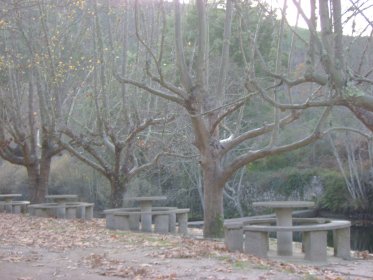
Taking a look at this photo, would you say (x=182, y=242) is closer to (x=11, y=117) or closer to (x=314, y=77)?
(x=314, y=77)

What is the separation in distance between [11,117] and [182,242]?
13581mm

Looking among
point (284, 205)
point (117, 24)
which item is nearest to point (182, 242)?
point (284, 205)

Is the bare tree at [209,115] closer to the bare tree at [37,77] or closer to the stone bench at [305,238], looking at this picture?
the stone bench at [305,238]

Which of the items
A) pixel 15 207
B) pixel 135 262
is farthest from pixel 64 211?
pixel 135 262

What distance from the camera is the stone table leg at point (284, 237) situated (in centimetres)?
1258

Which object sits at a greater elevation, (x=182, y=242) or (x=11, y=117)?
(x=11, y=117)

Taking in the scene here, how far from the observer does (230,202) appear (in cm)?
3359

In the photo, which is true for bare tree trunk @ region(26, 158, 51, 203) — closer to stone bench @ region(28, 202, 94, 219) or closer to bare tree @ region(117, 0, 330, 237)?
stone bench @ region(28, 202, 94, 219)

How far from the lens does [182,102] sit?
48.6 ft

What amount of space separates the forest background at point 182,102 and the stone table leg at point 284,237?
2.06 metres

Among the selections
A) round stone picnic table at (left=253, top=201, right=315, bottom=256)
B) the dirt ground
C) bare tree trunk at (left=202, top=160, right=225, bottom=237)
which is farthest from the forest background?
the dirt ground

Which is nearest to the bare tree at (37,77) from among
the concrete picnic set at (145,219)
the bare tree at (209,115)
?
the concrete picnic set at (145,219)

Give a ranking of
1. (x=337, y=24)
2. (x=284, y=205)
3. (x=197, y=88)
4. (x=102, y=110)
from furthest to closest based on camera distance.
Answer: (x=102, y=110)
(x=197, y=88)
(x=284, y=205)
(x=337, y=24)

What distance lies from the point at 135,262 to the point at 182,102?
19.0 ft
